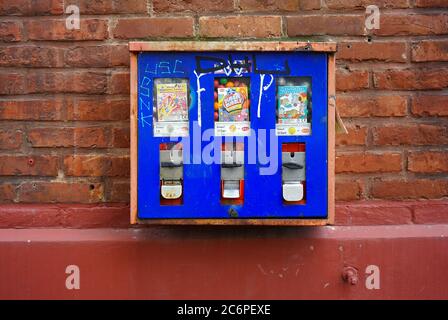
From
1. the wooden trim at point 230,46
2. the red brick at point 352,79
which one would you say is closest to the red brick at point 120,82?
the wooden trim at point 230,46

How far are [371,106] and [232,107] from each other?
2.57 feet

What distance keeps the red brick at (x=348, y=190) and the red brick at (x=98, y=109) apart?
1.11m

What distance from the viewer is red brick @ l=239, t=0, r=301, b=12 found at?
107 inches

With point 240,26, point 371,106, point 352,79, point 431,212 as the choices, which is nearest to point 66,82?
point 240,26

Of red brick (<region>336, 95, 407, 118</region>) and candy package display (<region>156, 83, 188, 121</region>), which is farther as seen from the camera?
red brick (<region>336, 95, 407, 118</region>)

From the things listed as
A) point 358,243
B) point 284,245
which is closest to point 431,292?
point 358,243

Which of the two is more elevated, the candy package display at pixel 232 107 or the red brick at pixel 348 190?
the candy package display at pixel 232 107

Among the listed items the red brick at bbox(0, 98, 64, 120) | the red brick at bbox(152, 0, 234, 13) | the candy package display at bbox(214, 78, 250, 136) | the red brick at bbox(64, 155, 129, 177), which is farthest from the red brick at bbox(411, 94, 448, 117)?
the red brick at bbox(0, 98, 64, 120)

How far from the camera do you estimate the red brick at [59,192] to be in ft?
9.09

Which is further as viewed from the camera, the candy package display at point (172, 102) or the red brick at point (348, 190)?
the red brick at point (348, 190)

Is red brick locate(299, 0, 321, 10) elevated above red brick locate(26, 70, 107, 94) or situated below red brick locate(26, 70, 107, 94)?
above

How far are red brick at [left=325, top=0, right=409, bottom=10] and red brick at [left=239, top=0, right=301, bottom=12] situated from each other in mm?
168

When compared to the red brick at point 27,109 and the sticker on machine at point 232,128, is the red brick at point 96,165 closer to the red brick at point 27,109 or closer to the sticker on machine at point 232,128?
the red brick at point 27,109

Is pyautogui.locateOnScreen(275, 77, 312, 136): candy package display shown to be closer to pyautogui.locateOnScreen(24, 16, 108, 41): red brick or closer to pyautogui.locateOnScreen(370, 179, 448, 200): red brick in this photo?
pyautogui.locateOnScreen(370, 179, 448, 200): red brick
